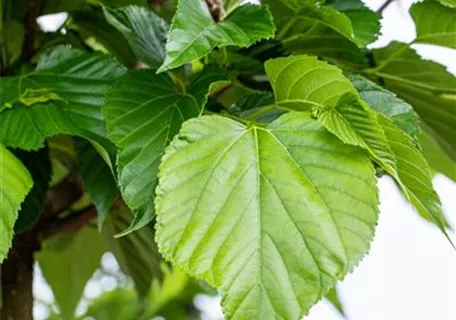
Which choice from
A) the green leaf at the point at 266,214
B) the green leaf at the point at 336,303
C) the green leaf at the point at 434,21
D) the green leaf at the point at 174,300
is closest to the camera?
the green leaf at the point at 266,214

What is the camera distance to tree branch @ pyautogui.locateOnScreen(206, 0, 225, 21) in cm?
31

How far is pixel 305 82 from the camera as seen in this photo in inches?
10.7

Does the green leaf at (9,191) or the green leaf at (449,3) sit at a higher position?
the green leaf at (449,3)

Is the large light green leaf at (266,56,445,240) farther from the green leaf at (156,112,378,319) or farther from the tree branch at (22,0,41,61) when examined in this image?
the tree branch at (22,0,41,61)

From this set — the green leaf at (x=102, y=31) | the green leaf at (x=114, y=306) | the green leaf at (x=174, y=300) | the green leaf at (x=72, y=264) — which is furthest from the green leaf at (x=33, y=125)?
the green leaf at (x=114, y=306)

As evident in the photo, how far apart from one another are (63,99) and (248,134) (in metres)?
0.08

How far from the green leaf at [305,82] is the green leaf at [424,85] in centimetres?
8

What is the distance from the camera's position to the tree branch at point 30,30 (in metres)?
0.38

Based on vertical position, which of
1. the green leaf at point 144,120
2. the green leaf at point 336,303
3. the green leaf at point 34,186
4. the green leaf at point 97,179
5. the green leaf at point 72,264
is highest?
the green leaf at point 144,120

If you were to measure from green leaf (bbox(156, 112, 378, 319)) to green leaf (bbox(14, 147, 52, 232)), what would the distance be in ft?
0.43

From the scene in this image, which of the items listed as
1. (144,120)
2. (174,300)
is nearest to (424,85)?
(144,120)

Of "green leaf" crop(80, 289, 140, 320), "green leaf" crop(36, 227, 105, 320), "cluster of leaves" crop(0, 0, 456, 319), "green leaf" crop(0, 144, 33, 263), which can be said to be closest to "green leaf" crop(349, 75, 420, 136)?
"cluster of leaves" crop(0, 0, 456, 319)

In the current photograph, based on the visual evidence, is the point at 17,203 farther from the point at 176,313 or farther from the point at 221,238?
the point at 176,313

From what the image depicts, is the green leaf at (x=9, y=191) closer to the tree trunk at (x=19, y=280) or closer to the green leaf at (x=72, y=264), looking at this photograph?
the tree trunk at (x=19, y=280)
